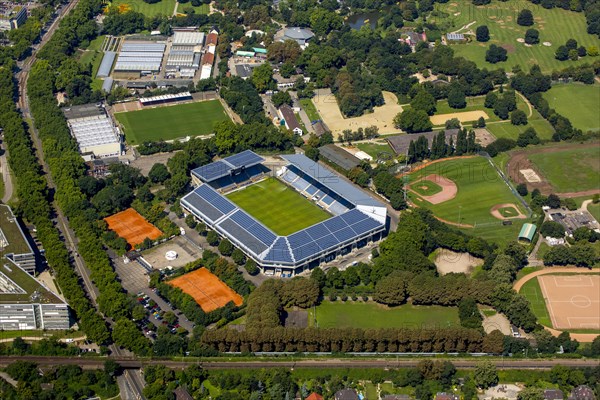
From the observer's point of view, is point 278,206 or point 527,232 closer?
point 527,232

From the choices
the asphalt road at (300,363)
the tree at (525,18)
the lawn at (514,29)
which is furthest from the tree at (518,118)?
the asphalt road at (300,363)

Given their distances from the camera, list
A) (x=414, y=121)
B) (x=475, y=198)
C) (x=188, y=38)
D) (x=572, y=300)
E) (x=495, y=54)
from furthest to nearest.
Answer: (x=188, y=38) → (x=495, y=54) → (x=414, y=121) → (x=475, y=198) → (x=572, y=300)

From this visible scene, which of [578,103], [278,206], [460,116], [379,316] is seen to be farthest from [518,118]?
[379,316]

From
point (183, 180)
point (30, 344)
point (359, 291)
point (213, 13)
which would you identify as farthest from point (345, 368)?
point (213, 13)

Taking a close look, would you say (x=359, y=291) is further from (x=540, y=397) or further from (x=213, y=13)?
(x=213, y=13)

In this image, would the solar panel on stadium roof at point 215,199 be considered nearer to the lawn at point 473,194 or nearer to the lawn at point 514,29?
the lawn at point 473,194

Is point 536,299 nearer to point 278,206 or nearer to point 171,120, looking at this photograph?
point 278,206

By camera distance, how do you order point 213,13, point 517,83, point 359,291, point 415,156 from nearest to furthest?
point 359,291
point 415,156
point 517,83
point 213,13
